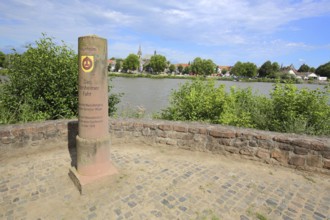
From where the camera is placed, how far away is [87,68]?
9.78 feet

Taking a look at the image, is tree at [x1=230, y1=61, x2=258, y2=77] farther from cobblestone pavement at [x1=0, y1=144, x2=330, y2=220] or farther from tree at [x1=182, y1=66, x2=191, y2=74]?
cobblestone pavement at [x1=0, y1=144, x2=330, y2=220]

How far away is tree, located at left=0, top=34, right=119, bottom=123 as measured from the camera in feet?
18.4

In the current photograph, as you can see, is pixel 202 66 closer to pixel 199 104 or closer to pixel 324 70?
pixel 324 70

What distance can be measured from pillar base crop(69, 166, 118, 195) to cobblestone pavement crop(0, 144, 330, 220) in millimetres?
62

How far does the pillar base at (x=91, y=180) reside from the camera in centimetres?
288

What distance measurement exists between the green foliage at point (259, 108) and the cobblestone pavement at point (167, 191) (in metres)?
1.80

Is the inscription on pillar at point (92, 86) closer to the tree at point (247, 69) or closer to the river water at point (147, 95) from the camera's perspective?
the river water at point (147, 95)

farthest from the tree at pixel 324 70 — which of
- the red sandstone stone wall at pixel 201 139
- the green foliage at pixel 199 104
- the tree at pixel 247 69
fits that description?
the red sandstone stone wall at pixel 201 139

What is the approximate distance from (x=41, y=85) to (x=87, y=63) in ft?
11.8

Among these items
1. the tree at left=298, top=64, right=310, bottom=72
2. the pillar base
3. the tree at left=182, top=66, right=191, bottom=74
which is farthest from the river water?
the tree at left=298, top=64, right=310, bottom=72

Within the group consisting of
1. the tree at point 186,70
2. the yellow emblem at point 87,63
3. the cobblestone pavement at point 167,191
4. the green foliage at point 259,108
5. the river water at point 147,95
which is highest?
the tree at point 186,70

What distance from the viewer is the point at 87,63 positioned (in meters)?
2.97

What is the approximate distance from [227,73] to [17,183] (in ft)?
374

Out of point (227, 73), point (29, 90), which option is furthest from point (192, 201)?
point (227, 73)
